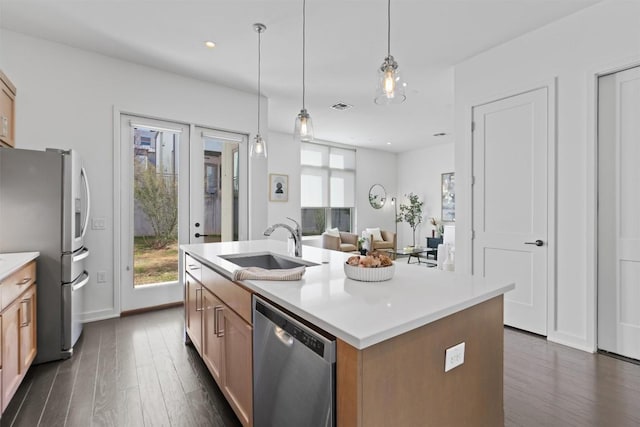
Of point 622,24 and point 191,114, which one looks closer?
point 622,24

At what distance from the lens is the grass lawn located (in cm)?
378

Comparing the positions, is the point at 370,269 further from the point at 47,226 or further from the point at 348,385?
the point at 47,226

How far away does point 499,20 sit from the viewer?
283cm

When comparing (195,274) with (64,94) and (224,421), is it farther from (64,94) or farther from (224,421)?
(64,94)

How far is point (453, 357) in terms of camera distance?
1.19 meters

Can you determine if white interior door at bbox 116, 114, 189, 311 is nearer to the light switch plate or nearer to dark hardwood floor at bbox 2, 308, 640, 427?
the light switch plate

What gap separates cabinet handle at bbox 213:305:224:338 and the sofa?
504 centimetres

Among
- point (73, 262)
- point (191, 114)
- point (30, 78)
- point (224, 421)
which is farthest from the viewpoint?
point (191, 114)

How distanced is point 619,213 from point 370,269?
7.78 feet

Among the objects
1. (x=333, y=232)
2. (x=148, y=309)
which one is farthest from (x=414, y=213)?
(x=148, y=309)

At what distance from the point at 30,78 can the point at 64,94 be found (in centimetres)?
28

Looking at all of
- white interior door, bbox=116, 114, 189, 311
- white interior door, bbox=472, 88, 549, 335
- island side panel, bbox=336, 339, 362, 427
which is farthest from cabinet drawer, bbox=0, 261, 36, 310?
white interior door, bbox=472, 88, 549, 335

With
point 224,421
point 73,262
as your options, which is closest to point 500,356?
point 224,421

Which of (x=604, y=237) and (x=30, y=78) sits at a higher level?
(x=30, y=78)
